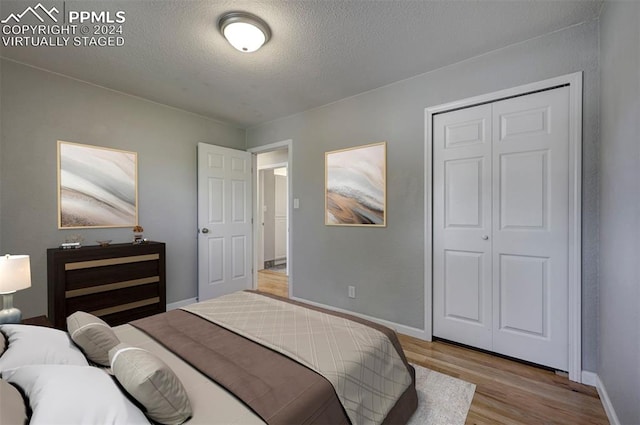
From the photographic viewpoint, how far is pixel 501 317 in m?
2.24

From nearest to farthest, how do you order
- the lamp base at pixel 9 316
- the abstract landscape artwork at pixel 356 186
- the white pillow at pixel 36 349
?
1. the white pillow at pixel 36 349
2. the lamp base at pixel 9 316
3. the abstract landscape artwork at pixel 356 186

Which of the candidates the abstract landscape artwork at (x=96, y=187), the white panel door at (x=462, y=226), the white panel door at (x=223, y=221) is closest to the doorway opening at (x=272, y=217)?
the white panel door at (x=223, y=221)

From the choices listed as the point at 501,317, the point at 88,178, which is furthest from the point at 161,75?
the point at 501,317

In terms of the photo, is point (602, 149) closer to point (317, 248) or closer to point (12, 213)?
point (317, 248)

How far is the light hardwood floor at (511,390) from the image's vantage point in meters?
1.60

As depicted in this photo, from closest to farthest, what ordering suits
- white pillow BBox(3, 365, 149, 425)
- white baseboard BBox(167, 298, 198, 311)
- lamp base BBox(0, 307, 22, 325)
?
1. white pillow BBox(3, 365, 149, 425)
2. lamp base BBox(0, 307, 22, 325)
3. white baseboard BBox(167, 298, 198, 311)

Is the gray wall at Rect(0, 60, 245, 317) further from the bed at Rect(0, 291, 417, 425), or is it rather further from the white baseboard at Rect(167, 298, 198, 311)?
the bed at Rect(0, 291, 417, 425)

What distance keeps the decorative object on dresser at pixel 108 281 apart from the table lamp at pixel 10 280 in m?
0.86

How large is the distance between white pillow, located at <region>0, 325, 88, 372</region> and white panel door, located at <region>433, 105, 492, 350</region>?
2545 millimetres

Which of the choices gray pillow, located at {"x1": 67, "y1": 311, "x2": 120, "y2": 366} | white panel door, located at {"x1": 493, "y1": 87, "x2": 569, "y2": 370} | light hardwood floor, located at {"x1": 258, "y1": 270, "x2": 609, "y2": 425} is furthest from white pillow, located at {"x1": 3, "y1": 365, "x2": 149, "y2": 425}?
white panel door, located at {"x1": 493, "y1": 87, "x2": 569, "y2": 370}

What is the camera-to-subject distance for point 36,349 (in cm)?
100

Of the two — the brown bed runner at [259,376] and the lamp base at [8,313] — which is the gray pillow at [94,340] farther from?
the lamp base at [8,313]

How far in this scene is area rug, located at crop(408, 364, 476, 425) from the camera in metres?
1.58

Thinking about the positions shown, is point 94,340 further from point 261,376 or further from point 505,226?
point 505,226
